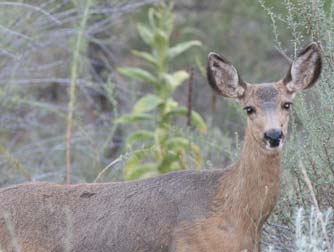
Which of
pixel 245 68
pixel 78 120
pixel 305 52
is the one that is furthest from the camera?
pixel 245 68

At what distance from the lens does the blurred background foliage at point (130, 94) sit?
24.6 feet

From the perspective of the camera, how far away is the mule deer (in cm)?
673

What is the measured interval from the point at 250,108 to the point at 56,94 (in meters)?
8.25

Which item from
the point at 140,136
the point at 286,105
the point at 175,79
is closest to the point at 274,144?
the point at 286,105

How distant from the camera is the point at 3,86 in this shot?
10.8m

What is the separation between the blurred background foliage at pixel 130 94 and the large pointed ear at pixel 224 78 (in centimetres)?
51

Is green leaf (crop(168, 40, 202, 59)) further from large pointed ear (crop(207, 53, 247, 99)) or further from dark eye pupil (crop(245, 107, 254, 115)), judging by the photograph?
dark eye pupil (crop(245, 107, 254, 115))

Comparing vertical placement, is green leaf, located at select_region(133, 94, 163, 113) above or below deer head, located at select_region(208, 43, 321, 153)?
below

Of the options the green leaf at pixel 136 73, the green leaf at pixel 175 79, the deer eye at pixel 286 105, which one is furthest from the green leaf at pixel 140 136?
the deer eye at pixel 286 105

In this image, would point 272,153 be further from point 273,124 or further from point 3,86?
point 3,86

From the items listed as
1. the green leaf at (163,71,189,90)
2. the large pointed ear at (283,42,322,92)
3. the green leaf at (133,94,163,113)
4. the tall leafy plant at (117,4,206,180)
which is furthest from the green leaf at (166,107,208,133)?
the large pointed ear at (283,42,322,92)

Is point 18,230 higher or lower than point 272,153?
lower

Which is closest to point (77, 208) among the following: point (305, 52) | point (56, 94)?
point (305, 52)

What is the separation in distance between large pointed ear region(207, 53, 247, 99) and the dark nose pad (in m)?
0.66
